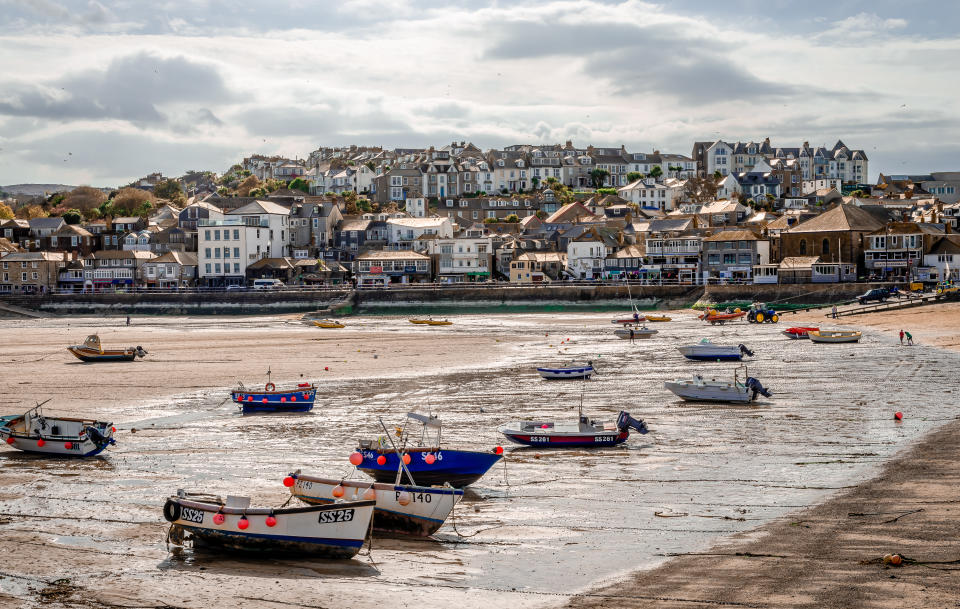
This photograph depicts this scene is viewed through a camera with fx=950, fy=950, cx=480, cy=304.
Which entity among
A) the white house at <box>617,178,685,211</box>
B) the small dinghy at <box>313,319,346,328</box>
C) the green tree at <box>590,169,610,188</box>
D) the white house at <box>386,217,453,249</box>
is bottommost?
the small dinghy at <box>313,319,346,328</box>

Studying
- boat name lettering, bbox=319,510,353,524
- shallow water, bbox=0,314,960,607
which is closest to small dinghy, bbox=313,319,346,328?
shallow water, bbox=0,314,960,607

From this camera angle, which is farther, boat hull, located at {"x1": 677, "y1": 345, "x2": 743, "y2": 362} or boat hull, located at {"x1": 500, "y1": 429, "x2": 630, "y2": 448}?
boat hull, located at {"x1": 677, "y1": 345, "x2": 743, "y2": 362}

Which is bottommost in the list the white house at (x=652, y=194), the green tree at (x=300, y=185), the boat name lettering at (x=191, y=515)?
the boat name lettering at (x=191, y=515)

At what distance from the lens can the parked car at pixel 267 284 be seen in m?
97.4

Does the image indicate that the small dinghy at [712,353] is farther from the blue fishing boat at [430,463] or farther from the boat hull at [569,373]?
the blue fishing boat at [430,463]

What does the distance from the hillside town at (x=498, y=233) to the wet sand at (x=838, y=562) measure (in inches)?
2737

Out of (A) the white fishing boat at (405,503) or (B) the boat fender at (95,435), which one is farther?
(B) the boat fender at (95,435)

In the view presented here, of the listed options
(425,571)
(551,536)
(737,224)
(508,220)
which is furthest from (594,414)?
(508,220)

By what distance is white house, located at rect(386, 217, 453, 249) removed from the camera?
10950 cm

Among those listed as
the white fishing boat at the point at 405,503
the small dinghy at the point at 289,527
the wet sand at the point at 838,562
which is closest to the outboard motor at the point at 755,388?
the wet sand at the point at 838,562

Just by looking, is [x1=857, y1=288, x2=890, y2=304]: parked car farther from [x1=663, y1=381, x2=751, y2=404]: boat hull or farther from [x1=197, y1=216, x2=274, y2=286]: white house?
[x1=197, y1=216, x2=274, y2=286]: white house

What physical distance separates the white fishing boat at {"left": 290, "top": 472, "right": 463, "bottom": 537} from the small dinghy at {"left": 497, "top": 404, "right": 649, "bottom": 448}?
→ 24.9 feet

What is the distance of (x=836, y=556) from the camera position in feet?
48.2

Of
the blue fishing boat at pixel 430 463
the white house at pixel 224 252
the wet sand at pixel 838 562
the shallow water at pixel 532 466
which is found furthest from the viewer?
the white house at pixel 224 252
